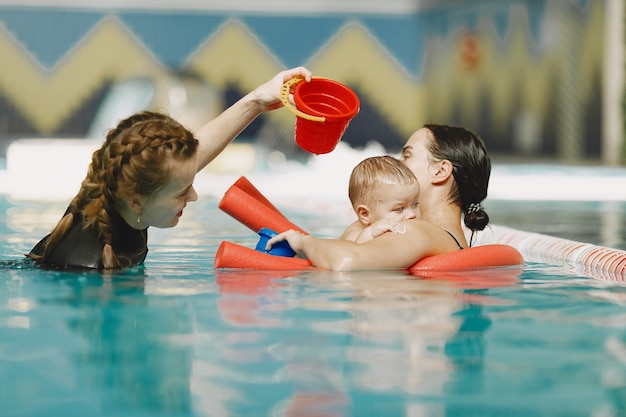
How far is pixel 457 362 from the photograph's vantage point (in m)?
2.28

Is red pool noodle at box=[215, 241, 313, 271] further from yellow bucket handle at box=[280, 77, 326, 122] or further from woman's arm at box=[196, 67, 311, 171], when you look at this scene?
yellow bucket handle at box=[280, 77, 326, 122]

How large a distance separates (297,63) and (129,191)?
17.0m

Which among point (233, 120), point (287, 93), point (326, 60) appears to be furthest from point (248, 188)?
point (326, 60)

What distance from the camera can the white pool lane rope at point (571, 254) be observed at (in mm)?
4105

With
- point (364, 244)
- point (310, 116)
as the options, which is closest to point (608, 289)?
point (364, 244)

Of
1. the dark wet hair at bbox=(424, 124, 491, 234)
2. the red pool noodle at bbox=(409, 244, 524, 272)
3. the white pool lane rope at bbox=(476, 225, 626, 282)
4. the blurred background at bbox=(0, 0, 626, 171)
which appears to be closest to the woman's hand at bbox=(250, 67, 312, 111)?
the dark wet hair at bbox=(424, 124, 491, 234)

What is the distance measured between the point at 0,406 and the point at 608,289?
2.34m

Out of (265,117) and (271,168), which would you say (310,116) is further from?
(265,117)

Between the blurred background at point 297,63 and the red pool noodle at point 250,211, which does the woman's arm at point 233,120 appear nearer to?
the red pool noodle at point 250,211

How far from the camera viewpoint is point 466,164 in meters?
4.01

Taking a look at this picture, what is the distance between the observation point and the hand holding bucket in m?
3.61

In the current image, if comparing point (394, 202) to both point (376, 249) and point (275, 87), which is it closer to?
point (376, 249)

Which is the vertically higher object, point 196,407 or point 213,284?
point 213,284

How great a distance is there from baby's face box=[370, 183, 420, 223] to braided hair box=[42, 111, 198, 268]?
2.74 ft
